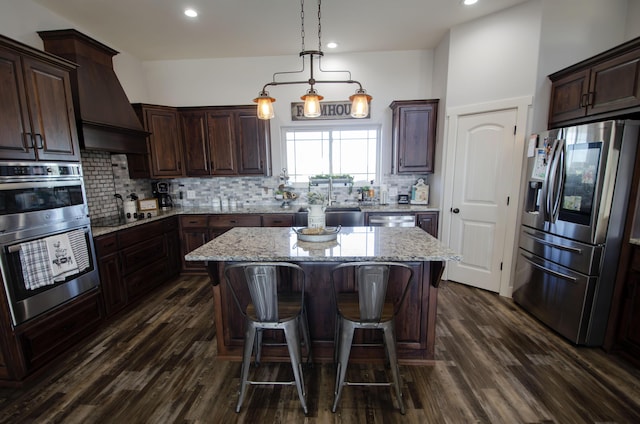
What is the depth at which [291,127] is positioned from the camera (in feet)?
13.7

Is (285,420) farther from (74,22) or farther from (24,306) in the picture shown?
(74,22)

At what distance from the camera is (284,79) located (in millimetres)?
4012

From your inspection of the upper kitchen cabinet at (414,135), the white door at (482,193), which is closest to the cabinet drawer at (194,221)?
the upper kitchen cabinet at (414,135)

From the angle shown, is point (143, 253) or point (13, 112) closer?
point (13, 112)

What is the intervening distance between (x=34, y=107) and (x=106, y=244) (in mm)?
1255

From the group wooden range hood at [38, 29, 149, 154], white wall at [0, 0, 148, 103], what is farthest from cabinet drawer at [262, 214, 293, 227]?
white wall at [0, 0, 148, 103]

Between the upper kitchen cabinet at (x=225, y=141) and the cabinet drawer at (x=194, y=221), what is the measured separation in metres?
0.65

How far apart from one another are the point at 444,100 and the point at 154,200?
4052 millimetres

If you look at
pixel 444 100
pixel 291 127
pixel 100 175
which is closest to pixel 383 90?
pixel 444 100

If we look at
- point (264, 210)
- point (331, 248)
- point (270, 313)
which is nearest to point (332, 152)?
point (264, 210)

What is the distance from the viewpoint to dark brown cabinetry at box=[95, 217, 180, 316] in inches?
104

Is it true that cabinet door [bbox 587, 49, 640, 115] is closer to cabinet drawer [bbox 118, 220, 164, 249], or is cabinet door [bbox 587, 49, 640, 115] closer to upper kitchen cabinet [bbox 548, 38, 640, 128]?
upper kitchen cabinet [bbox 548, 38, 640, 128]

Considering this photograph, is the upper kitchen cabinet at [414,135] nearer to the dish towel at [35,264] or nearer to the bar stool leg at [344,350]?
the bar stool leg at [344,350]

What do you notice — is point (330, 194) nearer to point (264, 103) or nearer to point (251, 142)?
point (251, 142)
